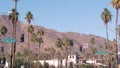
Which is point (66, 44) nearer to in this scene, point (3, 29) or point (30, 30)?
point (30, 30)

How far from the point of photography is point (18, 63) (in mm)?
133125

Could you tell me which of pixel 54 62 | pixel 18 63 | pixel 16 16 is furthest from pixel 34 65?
pixel 16 16

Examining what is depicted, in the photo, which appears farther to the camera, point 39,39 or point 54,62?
point 54,62

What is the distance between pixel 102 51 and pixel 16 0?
27.2 metres

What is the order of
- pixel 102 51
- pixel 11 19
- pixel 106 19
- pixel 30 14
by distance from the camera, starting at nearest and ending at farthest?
pixel 102 51
pixel 11 19
pixel 106 19
pixel 30 14

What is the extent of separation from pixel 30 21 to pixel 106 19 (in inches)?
1209

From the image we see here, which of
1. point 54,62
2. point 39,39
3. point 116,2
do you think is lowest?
point 54,62

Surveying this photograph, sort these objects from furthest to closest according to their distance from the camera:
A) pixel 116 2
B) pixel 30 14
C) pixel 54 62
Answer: pixel 54 62 < pixel 30 14 < pixel 116 2

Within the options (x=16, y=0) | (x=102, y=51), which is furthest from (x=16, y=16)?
(x=102, y=51)

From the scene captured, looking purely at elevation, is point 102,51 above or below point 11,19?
below

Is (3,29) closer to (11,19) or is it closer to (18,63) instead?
(18,63)

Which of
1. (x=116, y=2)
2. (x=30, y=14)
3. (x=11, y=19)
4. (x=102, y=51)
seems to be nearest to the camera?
(x=102, y=51)

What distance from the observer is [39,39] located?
142 metres

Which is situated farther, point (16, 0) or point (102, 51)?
point (16, 0)
